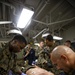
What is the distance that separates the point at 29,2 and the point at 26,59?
92.6 inches

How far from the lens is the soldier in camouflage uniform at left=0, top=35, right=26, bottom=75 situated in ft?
9.87

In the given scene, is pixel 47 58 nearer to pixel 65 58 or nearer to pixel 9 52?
pixel 9 52

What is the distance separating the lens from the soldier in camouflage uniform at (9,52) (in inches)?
118

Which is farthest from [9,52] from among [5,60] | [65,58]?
[65,58]

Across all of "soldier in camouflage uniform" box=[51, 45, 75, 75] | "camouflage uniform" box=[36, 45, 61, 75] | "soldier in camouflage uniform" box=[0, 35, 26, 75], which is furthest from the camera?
"camouflage uniform" box=[36, 45, 61, 75]

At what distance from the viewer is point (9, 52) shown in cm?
319

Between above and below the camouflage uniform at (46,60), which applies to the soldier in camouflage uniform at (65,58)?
above

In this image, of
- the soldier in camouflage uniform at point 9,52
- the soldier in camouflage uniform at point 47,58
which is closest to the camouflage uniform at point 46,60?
the soldier in camouflage uniform at point 47,58

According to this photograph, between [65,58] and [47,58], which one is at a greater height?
[65,58]

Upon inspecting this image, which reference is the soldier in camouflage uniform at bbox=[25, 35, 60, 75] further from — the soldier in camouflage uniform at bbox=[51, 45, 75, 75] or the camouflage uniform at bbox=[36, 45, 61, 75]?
the soldier in camouflage uniform at bbox=[51, 45, 75, 75]

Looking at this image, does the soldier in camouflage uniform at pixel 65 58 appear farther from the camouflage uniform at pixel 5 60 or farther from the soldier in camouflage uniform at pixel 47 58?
the soldier in camouflage uniform at pixel 47 58

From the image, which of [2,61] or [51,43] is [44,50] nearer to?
[51,43]

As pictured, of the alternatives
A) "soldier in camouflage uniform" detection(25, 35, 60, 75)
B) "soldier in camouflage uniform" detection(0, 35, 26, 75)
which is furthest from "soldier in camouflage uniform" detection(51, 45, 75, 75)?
"soldier in camouflage uniform" detection(25, 35, 60, 75)

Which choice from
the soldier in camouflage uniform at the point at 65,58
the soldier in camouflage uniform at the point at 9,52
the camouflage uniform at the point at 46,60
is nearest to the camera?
the soldier in camouflage uniform at the point at 65,58
